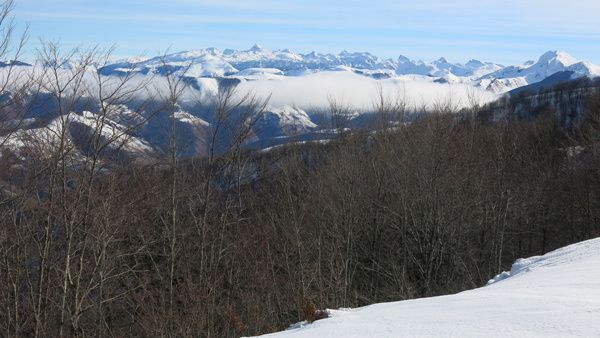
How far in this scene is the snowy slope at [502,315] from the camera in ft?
16.8

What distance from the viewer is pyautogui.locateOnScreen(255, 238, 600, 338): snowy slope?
512cm

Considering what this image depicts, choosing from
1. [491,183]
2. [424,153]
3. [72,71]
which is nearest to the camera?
[72,71]

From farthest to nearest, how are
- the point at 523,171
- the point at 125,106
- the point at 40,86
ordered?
the point at 523,171 < the point at 125,106 < the point at 40,86

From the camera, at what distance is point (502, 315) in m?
5.72

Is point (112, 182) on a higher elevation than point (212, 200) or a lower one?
higher

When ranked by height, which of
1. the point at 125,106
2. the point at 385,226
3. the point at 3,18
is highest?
the point at 3,18

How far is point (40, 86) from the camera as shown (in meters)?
9.41

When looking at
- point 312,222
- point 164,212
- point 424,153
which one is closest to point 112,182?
point 164,212

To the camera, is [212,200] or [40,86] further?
[212,200]

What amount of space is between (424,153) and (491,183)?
20.5 ft

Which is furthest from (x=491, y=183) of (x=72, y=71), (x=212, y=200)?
(x=72, y=71)

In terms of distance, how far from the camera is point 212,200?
18625 mm

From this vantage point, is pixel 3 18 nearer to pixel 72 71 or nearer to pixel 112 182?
pixel 72 71

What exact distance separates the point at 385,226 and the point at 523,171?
1227 cm
